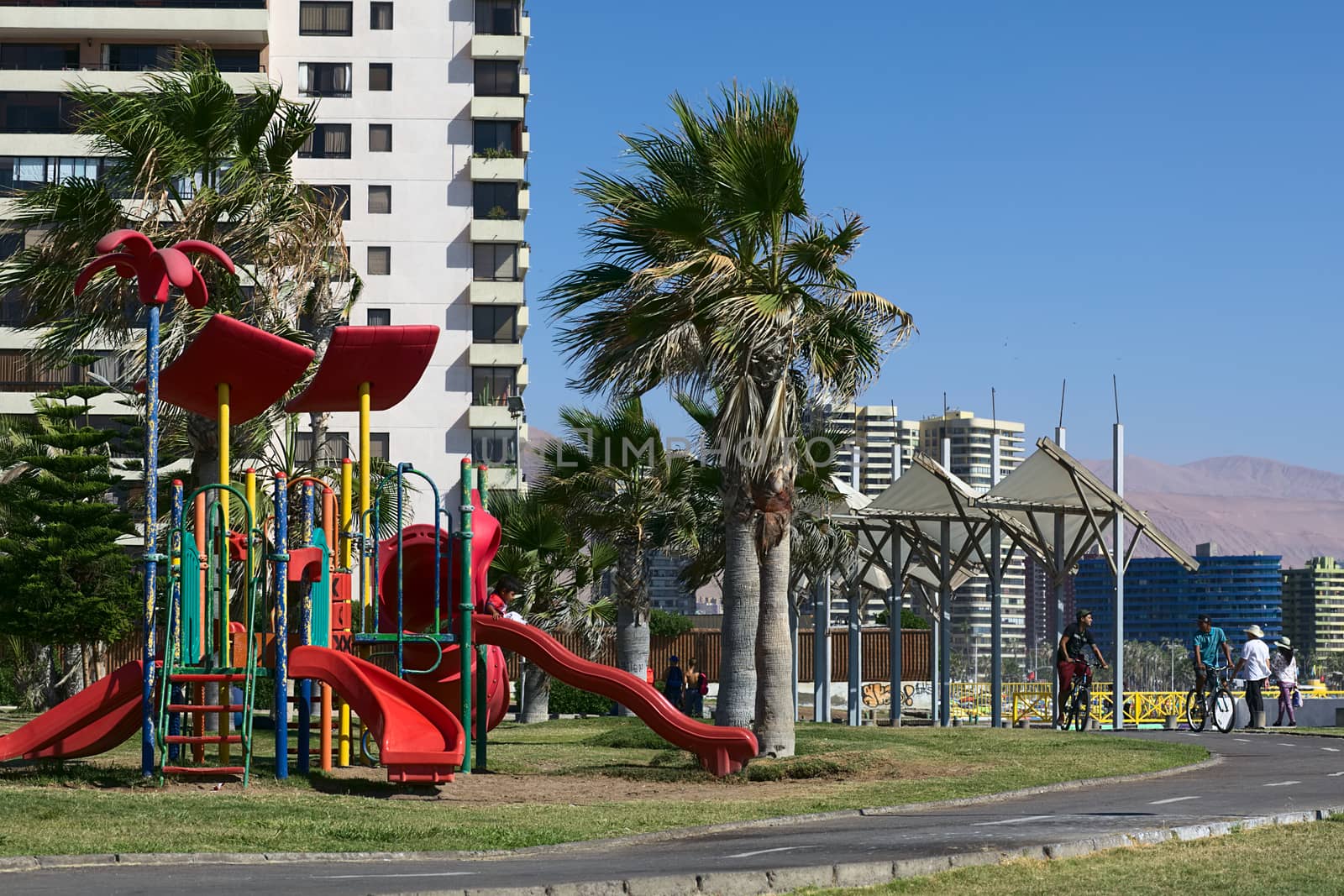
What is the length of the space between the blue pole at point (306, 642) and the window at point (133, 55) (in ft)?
160

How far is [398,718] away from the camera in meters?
15.3

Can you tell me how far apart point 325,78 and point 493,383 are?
12.7m

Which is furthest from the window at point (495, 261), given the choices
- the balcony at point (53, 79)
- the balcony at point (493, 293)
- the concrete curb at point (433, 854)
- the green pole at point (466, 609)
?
the concrete curb at point (433, 854)

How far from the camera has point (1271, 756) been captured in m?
19.5

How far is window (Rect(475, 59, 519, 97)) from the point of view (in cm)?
6425

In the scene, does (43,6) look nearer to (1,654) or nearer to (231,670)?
(1,654)

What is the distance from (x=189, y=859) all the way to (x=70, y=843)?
38.2 inches

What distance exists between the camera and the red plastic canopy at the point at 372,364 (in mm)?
17562

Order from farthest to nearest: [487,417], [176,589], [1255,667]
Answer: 1. [487,417]
2. [1255,667]
3. [176,589]

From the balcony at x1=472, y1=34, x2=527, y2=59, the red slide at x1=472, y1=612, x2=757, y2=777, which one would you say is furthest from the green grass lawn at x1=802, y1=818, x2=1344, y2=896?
the balcony at x1=472, y1=34, x2=527, y2=59

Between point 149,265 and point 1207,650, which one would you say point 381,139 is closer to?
point 1207,650

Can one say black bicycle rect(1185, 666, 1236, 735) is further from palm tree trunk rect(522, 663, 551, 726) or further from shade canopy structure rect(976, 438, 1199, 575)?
palm tree trunk rect(522, 663, 551, 726)

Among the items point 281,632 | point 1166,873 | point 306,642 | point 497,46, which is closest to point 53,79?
point 497,46

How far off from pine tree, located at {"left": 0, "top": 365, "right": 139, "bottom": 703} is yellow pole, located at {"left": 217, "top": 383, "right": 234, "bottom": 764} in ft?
56.4
